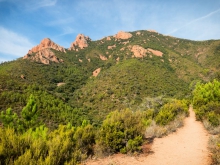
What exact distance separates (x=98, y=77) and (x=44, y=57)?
31.8m

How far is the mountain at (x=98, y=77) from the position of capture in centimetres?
3991

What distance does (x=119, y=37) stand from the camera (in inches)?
4459

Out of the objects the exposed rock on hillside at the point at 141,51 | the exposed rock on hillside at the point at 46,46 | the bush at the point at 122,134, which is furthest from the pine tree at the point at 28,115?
the exposed rock on hillside at the point at 46,46

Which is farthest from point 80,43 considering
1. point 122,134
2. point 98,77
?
point 122,134

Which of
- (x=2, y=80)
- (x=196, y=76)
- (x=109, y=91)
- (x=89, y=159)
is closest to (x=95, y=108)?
(x=109, y=91)

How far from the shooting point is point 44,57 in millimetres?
78688

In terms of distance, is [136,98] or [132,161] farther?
[136,98]

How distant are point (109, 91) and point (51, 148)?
4549 cm

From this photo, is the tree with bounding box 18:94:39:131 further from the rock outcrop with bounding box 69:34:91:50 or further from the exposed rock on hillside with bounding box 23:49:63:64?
the rock outcrop with bounding box 69:34:91:50

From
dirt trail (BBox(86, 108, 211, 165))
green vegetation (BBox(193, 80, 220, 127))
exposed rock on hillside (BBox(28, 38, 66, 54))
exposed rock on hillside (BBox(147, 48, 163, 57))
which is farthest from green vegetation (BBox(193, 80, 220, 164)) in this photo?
exposed rock on hillside (BBox(28, 38, 66, 54))

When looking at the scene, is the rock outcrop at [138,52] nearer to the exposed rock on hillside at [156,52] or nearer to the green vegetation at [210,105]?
the exposed rock on hillside at [156,52]

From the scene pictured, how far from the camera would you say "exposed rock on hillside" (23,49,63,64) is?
250 ft

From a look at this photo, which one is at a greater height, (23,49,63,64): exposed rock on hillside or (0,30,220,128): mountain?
(23,49,63,64): exposed rock on hillside

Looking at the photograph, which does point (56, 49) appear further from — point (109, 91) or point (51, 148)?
point (51, 148)
